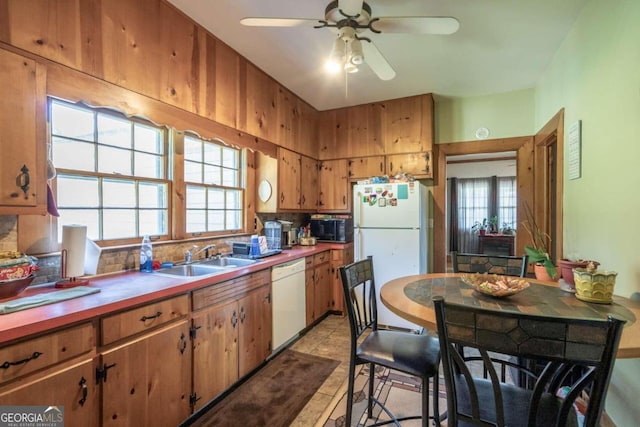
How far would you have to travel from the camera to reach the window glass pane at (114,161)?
6.55 ft

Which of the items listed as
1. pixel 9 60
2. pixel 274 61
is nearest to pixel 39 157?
pixel 9 60

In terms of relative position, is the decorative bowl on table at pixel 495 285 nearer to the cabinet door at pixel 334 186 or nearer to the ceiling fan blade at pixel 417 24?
the ceiling fan blade at pixel 417 24

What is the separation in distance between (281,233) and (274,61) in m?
1.74

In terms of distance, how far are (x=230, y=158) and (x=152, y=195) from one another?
38.0 inches

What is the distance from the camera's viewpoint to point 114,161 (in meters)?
2.07

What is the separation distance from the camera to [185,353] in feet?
5.72

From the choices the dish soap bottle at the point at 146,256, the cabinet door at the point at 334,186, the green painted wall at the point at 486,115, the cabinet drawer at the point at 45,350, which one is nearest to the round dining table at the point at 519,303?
the cabinet drawer at the point at 45,350

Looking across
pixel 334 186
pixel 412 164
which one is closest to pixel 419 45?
pixel 412 164

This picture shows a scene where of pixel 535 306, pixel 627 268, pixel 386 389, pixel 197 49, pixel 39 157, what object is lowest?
pixel 386 389

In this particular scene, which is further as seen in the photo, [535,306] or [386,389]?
[386,389]

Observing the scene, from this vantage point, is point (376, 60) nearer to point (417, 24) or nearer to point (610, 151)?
point (417, 24)

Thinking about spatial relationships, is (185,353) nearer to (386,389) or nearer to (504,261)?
(386,389)

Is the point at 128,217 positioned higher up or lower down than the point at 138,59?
lower down

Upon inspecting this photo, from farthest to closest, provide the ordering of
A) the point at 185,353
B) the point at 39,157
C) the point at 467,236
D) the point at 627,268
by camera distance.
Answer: the point at 467,236 → the point at 185,353 → the point at 627,268 → the point at 39,157
